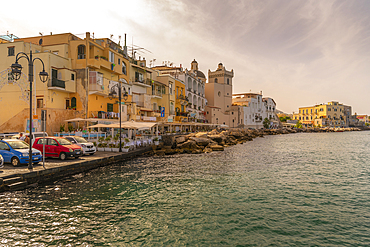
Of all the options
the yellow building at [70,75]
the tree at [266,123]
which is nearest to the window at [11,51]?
the yellow building at [70,75]

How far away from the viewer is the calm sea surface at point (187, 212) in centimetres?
689

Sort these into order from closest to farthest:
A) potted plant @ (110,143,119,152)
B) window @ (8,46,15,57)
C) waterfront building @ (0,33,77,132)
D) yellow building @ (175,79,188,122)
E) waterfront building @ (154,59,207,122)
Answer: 1. potted plant @ (110,143,119,152)
2. waterfront building @ (0,33,77,132)
3. window @ (8,46,15,57)
4. yellow building @ (175,79,188,122)
5. waterfront building @ (154,59,207,122)

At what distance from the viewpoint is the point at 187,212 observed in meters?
8.86

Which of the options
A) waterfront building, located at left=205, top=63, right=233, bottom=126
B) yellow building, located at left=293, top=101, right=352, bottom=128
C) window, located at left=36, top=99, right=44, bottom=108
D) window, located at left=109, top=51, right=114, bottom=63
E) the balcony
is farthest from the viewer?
yellow building, located at left=293, top=101, right=352, bottom=128

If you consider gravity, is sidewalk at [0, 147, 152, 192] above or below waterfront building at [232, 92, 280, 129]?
below

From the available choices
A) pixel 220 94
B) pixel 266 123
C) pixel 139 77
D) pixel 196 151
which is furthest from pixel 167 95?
pixel 266 123

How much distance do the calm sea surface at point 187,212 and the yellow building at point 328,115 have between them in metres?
142

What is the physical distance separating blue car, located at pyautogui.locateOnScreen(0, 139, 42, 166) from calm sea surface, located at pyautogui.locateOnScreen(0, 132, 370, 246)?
2.69 metres

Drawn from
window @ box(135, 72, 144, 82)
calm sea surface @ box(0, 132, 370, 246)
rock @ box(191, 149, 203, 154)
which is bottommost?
calm sea surface @ box(0, 132, 370, 246)

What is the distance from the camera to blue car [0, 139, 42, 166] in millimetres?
13312

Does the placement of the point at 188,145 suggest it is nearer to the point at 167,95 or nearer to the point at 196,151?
the point at 196,151

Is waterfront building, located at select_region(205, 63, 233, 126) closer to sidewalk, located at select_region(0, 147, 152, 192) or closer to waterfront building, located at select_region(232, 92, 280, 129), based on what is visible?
waterfront building, located at select_region(232, 92, 280, 129)

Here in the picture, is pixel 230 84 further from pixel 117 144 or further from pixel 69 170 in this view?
pixel 69 170

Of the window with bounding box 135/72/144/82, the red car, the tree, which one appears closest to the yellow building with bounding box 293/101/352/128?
the tree
